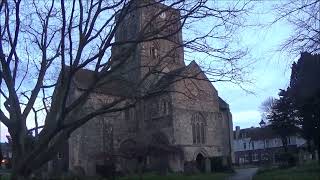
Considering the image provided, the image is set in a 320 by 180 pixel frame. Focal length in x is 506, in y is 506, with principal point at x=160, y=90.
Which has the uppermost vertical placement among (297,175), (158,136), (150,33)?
(150,33)

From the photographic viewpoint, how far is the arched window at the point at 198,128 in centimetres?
6181

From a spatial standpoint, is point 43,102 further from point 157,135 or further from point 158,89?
point 157,135

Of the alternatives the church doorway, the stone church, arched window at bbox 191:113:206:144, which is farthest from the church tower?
arched window at bbox 191:113:206:144

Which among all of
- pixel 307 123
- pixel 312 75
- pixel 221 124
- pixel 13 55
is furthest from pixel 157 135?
pixel 13 55

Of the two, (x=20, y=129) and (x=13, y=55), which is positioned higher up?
(x=13, y=55)

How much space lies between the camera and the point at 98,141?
199 feet

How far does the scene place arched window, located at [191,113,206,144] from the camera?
203ft

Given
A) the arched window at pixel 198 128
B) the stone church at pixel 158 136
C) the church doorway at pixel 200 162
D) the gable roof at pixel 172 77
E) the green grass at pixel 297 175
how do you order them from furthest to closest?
the arched window at pixel 198 128, the church doorway at pixel 200 162, the stone church at pixel 158 136, the green grass at pixel 297 175, the gable roof at pixel 172 77

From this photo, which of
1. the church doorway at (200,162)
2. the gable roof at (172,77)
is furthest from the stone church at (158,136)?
the gable roof at (172,77)

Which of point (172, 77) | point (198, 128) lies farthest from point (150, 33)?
point (198, 128)

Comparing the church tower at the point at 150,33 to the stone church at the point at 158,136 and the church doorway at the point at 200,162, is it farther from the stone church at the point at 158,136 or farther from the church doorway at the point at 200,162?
the church doorway at the point at 200,162

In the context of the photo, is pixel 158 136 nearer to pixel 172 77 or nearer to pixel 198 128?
pixel 198 128

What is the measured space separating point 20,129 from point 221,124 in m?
49.6

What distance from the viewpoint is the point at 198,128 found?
62.7 meters
